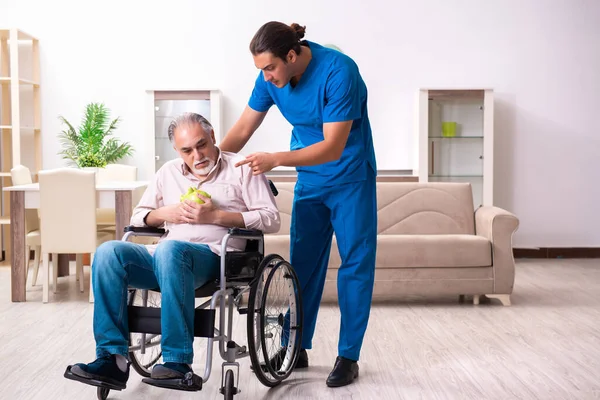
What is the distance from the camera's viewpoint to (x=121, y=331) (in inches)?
93.2

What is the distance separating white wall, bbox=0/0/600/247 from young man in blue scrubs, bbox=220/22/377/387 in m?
3.74

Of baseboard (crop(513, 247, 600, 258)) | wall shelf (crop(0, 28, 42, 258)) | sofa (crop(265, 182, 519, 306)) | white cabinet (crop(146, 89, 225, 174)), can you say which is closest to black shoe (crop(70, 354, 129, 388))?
sofa (crop(265, 182, 519, 306))

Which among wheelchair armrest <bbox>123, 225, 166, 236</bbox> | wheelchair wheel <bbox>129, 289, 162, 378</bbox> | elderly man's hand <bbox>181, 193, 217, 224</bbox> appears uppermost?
elderly man's hand <bbox>181, 193, 217, 224</bbox>

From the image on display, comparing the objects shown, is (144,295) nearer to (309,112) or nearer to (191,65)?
(309,112)

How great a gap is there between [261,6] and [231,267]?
14.8 ft

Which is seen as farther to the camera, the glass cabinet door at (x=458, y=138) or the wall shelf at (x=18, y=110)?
the glass cabinet door at (x=458, y=138)

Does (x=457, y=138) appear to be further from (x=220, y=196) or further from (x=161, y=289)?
(x=161, y=289)

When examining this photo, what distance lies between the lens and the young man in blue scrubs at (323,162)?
2.62 meters

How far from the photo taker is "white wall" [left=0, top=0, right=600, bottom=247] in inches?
260

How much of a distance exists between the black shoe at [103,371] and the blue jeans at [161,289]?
32mm

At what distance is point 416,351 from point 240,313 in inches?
43.5

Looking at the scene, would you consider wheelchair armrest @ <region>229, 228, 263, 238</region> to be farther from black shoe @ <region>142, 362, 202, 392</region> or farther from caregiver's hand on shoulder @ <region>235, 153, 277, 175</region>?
black shoe @ <region>142, 362, 202, 392</region>

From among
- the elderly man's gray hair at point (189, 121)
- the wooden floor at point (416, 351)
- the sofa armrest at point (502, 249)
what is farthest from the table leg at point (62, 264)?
Answer: the elderly man's gray hair at point (189, 121)

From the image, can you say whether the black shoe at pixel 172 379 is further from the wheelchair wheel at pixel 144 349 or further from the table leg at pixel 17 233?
the table leg at pixel 17 233
